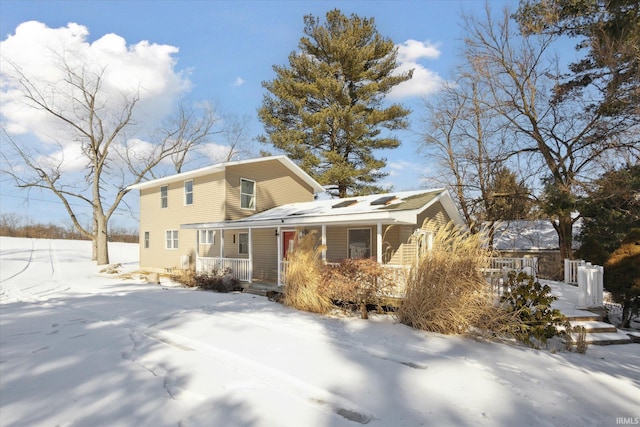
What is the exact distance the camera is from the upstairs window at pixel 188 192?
17.5m

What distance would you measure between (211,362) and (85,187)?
1021 inches

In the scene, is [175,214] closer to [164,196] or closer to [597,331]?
[164,196]

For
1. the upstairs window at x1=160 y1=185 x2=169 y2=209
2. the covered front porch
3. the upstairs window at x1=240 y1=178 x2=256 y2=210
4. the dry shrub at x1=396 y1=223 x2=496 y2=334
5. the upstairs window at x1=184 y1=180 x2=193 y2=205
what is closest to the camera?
the dry shrub at x1=396 y1=223 x2=496 y2=334

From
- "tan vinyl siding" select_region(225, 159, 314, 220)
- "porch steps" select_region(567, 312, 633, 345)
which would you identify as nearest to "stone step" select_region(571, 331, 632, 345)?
"porch steps" select_region(567, 312, 633, 345)

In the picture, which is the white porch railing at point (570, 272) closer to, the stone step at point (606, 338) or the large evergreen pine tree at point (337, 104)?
the stone step at point (606, 338)

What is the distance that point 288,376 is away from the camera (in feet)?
14.2

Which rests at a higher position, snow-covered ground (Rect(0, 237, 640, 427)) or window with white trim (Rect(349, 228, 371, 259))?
window with white trim (Rect(349, 228, 371, 259))

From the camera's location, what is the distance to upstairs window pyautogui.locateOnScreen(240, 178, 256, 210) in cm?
1638

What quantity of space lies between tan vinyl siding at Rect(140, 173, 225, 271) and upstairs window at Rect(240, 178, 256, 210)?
1.05 m

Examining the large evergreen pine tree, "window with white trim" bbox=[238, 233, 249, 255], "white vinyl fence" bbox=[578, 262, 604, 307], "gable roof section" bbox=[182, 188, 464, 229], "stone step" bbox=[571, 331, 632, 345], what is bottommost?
"stone step" bbox=[571, 331, 632, 345]

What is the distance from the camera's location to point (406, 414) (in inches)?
137

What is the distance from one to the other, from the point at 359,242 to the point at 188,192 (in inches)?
373

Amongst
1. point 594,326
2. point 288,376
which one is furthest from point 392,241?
point 288,376

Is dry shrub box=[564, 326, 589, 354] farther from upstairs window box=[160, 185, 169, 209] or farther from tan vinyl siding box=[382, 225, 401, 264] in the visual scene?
upstairs window box=[160, 185, 169, 209]
